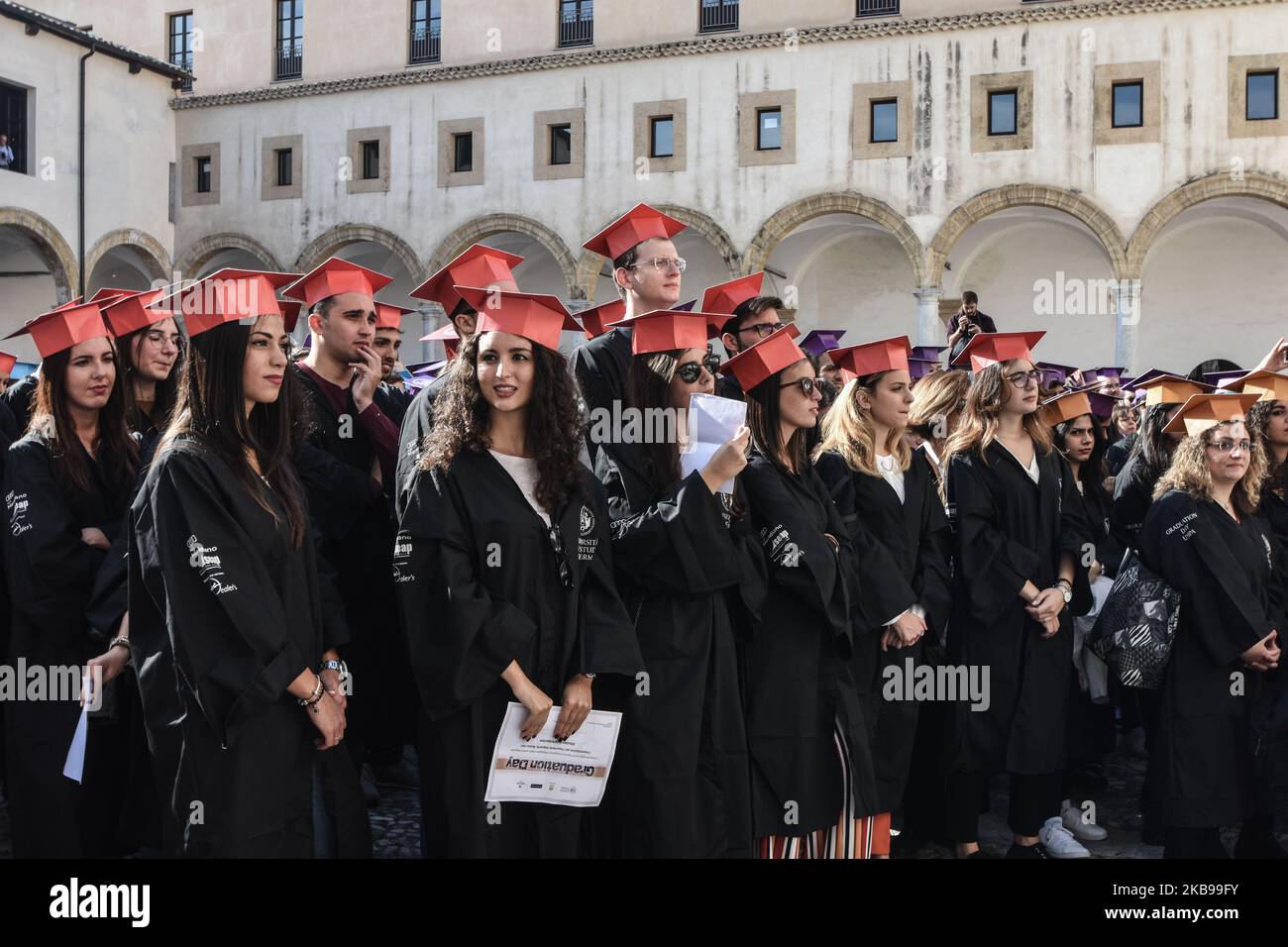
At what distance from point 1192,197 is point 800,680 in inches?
799

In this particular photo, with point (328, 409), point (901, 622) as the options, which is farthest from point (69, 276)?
point (901, 622)

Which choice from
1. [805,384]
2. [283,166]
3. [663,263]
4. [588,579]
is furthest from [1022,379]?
[283,166]

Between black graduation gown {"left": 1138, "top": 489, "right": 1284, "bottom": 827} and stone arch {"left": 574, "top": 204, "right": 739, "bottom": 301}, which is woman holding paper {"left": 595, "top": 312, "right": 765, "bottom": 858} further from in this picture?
stone arch {"left": 574, "top": 204, "right": 739, "bottom": 301}

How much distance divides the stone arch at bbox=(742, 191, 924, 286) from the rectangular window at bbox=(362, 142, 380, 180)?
848cm

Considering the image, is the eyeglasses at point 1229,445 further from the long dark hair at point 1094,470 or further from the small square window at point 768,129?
the small square window at point 768,129

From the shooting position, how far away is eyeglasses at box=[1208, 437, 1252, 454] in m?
5.09

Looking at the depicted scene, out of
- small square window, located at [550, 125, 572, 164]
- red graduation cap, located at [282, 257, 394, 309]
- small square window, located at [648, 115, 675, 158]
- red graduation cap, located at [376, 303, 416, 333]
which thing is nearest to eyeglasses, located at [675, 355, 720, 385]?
red graduation cap, located at [282, 257, 394, 309]

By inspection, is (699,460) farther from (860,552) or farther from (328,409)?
(328,409)

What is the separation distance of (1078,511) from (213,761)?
383 cm

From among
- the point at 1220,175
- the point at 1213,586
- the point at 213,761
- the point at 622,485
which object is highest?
the point at 1220,175

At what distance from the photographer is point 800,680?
420 centimetres

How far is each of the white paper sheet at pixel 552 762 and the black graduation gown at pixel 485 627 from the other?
71 millimetres

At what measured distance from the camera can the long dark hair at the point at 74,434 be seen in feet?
14.0

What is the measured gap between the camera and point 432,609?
3582 mm
